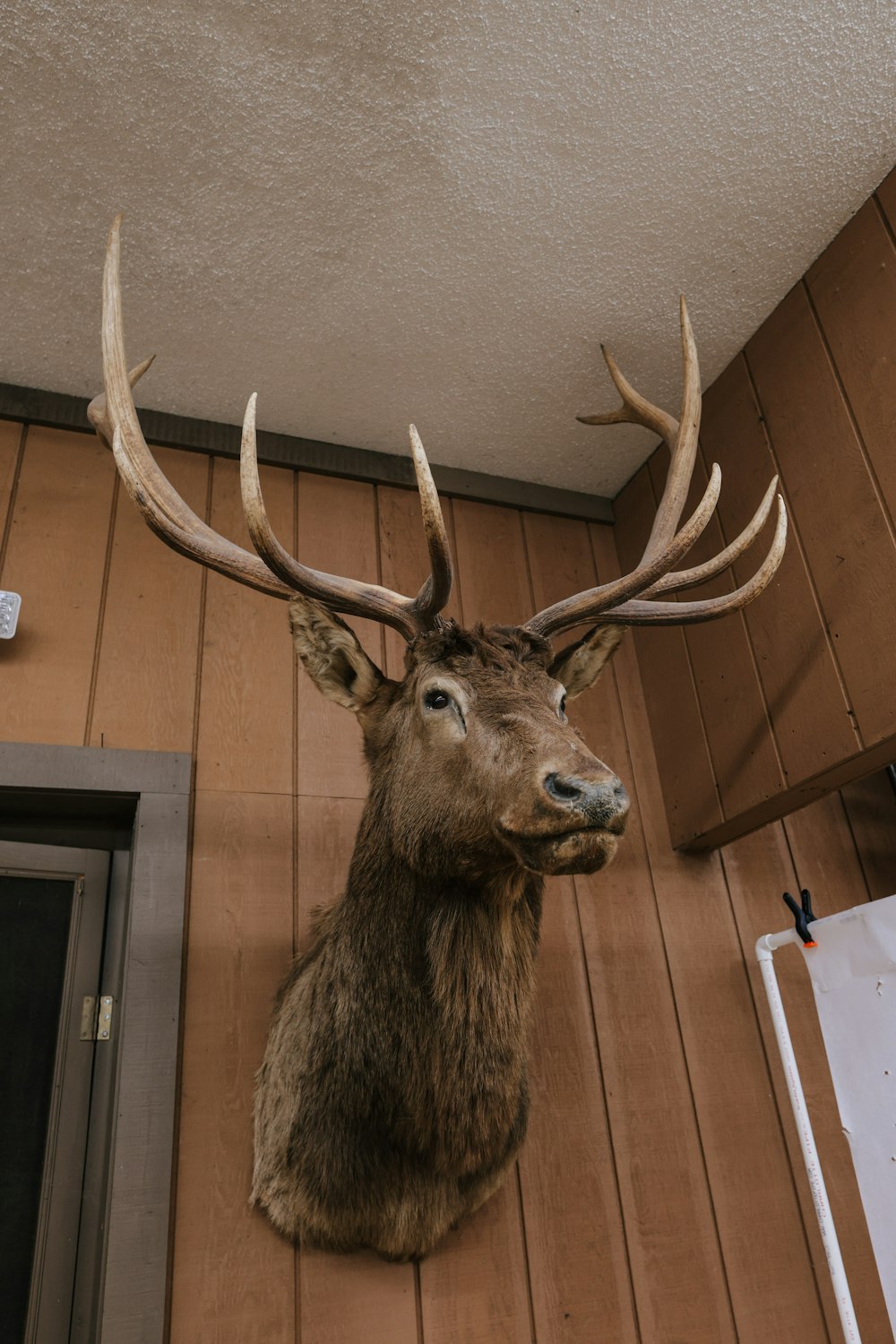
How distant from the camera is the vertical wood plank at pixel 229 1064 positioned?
1733 millimetres

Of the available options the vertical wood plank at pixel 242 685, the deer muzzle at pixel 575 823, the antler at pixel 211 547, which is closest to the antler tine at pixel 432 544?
the antler at pixel 211 547

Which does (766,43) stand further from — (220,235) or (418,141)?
(220,235)

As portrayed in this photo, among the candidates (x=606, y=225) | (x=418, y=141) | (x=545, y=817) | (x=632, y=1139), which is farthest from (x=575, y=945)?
(x=418, y=141)

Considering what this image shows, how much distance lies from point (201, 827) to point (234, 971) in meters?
0.34

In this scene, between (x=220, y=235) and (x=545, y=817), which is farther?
(x=220, y=235)

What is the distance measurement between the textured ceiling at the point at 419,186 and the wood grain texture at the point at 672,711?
0.40m

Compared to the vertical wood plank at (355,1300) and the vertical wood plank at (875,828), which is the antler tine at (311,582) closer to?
the vertical wood plank at (355,1300)

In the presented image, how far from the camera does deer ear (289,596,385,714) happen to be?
1.83m

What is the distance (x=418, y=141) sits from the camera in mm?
2021

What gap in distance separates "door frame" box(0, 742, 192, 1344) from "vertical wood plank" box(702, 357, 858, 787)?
1.41m

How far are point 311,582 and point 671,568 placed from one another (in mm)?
736

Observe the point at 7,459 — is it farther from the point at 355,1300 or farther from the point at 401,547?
the point at 355,1300

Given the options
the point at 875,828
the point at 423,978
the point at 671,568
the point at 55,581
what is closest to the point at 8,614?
the point at 55,581

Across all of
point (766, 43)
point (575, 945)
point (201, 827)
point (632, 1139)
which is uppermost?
point (766, 43)
